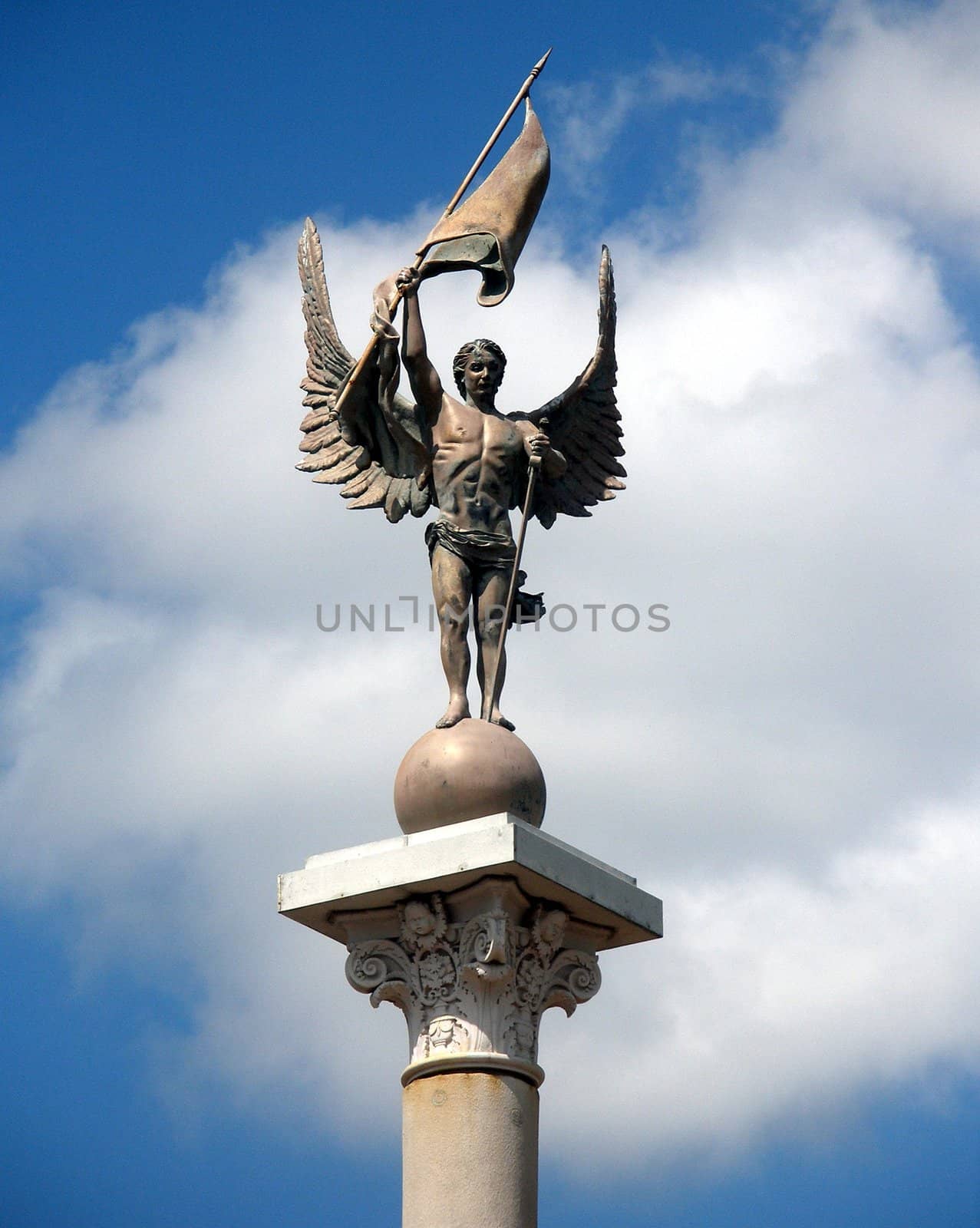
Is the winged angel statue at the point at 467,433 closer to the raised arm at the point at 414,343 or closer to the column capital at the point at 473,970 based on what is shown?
the raised arm at the point at 414,343

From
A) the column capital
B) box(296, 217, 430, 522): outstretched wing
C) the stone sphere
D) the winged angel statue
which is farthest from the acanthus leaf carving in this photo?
box(296, 217, 430, 522): outstretched wing

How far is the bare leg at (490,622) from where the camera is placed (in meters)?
17.0

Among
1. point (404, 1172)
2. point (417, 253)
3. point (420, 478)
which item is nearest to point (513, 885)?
point (404, 1172)

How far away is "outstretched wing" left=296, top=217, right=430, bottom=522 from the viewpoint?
17609 millimetres

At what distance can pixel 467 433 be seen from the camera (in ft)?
57.4

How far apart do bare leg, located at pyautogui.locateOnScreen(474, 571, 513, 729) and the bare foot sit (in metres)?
0.20

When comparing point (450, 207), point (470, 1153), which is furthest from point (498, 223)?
point (470, 1153)

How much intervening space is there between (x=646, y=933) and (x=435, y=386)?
466cm

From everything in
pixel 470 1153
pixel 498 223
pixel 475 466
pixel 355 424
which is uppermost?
pixel 498 223

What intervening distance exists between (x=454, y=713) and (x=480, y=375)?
9.57 ft

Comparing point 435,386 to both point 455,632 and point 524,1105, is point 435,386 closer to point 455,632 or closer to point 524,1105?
point 455,632

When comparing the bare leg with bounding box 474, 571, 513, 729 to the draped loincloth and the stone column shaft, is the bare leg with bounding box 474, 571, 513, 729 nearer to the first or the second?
the draped loincloth

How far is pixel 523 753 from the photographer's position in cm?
1630

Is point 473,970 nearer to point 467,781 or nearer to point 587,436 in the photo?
point 467,781
